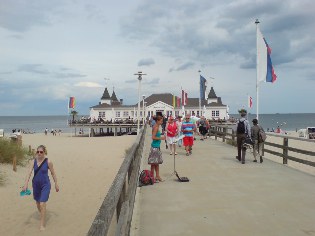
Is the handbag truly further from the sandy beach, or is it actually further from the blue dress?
the sandy beach

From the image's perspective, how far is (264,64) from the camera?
15797mm

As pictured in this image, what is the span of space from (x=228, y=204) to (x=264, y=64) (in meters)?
11.0

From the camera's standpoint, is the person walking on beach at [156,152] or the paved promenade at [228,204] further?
the person walking on beach at [156,152]

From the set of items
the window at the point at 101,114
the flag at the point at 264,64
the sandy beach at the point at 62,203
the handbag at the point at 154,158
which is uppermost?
the flag at the point at 264,64

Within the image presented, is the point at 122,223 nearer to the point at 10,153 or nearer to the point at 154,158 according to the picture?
the point at 154,158

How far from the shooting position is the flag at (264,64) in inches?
618

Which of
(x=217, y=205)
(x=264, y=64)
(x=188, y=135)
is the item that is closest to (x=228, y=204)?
(x=217, y=205)

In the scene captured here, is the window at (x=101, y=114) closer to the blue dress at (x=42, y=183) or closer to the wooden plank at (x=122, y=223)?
the blue dress at (x=42, y=183)

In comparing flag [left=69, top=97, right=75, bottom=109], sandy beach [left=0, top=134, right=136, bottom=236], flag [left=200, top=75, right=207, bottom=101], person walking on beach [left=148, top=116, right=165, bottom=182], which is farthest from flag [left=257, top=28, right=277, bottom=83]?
flag [left=69, top=97, right=75, bottom=109]

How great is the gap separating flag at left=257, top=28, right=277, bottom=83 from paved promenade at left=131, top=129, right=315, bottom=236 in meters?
6.69

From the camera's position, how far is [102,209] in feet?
10.0

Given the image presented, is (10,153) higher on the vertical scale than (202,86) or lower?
lower

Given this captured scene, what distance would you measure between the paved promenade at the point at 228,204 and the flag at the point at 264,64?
263 inches

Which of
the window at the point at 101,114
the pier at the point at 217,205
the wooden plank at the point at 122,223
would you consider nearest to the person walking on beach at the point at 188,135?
the pier at the point at 217,205
